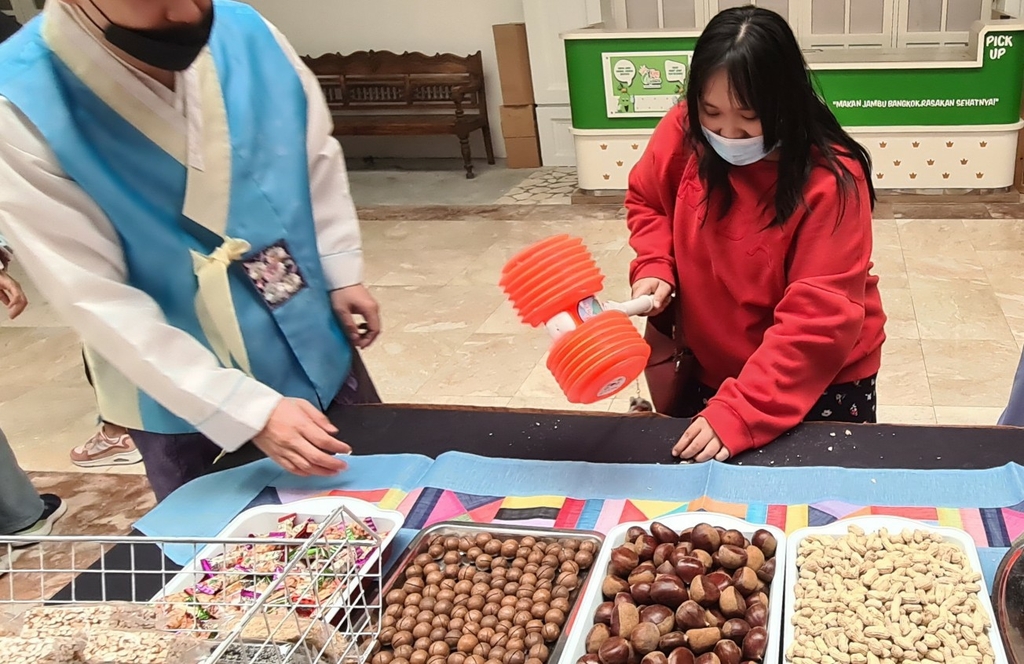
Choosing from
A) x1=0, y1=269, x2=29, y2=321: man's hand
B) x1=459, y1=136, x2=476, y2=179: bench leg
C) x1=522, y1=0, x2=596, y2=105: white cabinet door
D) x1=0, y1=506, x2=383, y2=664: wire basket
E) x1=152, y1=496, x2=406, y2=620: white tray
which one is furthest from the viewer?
x1=459, y1=136, x2=476, y2=179: bench leg

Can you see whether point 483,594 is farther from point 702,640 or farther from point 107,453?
point 107,453

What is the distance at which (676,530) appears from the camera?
104 centimetres

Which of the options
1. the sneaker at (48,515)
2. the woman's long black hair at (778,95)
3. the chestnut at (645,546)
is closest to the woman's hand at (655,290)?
the woman's long black hair at (778,95)

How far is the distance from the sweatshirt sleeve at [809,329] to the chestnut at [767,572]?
0.27 metres

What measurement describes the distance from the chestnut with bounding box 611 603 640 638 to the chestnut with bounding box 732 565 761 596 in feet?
0.36

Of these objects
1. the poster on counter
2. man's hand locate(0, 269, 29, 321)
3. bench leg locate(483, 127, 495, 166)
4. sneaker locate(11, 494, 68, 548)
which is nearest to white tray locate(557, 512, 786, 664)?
man's hand locate(0, 269, 29, 321)

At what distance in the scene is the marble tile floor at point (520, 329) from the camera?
2762 mm

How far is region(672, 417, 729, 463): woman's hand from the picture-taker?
1.19 metres

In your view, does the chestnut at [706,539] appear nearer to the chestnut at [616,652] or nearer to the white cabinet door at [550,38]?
the chestnut at [616,652]

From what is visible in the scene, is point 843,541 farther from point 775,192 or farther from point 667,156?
point 667,156

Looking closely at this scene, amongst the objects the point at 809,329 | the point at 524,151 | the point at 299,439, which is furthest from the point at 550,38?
the point at 299,439

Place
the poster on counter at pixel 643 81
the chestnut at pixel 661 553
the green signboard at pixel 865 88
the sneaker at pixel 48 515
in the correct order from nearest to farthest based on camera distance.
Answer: the chestnut at pixel 661 553, the sneaker at pixel 48 515, the green signboard at pixel 865 88, the poster on counter at pixel 643 81

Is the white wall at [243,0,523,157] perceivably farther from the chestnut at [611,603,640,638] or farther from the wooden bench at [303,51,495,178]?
the chestnut at [611,603,640,638]

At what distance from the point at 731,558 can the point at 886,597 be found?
6.0 inches
